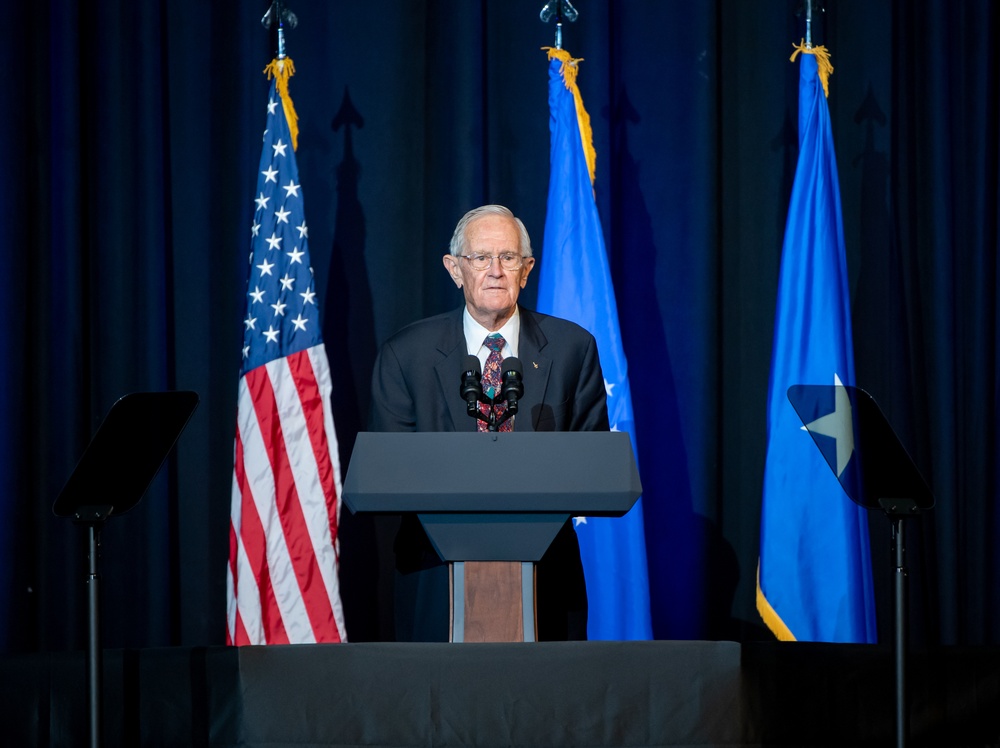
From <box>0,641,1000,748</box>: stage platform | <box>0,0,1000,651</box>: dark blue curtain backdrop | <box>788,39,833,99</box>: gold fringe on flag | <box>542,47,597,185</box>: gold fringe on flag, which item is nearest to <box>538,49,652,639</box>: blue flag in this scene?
<box>542,47,597,185</box>: gold fringe on flag

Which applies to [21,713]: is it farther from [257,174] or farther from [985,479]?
[985,479]

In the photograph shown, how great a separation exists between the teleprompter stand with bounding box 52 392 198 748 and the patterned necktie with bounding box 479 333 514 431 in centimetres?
87

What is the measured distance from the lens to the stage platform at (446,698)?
1.94 m

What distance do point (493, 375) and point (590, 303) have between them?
1.20 meters

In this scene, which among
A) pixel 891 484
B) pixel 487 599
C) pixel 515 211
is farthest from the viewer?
pixel 515 211

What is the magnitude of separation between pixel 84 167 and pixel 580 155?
1.86m

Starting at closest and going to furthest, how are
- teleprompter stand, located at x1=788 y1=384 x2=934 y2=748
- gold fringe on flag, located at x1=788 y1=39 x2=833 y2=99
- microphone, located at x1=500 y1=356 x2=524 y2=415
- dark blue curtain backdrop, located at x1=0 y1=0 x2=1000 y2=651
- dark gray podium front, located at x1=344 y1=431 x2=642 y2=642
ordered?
teleprompter stand, located at x1=788 y1=384 x2=934 y2=748 < dark gray podium front, located at x1=344 y1=431 x2=642 y2=642 < microphone, located at x1=500 y1=356 x2=524 y2=415 < gold fringe on flag, located at x1=788 y1=39 x2=833 y2=99 < dark blue curtain backdrop, located at x1=0 y1=0 x2=1000 y2=651

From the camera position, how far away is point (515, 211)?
14.3ft

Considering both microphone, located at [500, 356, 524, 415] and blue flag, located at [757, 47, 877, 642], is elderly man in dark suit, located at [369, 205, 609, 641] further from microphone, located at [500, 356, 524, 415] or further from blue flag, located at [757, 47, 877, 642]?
blue flag, located at [757, 47, 877, 642]

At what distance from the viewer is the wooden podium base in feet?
6.91

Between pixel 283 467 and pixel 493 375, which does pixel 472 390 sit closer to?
pixel 493 375

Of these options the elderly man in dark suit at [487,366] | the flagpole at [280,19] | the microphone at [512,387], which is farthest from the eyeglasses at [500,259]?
the flagpole at [280,19]

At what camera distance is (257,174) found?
4.19 metres

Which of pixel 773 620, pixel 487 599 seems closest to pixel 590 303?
pixel 773 620
